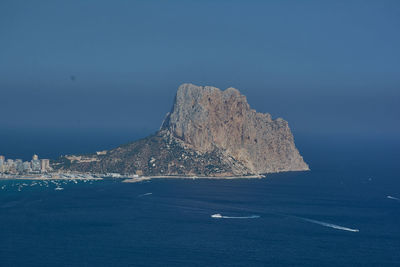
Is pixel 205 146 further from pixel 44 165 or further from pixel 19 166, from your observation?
pixel 19 166

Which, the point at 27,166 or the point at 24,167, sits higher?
the point at 27,166

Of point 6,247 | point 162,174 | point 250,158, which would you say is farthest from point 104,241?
point 250,158

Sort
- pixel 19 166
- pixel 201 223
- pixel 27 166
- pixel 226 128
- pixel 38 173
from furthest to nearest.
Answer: pixel 226 128 → pixel 19 166 → pixel 27 166 → pixel 38 173 → pixel 201 223

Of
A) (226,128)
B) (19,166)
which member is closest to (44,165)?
(19,166)

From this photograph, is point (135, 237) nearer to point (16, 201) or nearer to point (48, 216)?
point (48, 216)

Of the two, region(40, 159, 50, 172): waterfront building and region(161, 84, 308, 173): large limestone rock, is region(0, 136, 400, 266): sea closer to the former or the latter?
region(40, 159, 50, 172): waterfront building

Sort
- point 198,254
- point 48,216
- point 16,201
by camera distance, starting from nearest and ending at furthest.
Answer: point 198,254
point 48,216
point 16,201

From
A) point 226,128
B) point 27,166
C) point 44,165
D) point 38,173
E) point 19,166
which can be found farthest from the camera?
point 226,128

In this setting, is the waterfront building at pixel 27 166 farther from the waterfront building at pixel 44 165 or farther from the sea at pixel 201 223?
the sea at pixel 201 223
